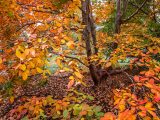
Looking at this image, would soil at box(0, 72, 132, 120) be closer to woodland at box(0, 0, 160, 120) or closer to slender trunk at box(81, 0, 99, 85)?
woodland at box(0, 0, 160, 120)

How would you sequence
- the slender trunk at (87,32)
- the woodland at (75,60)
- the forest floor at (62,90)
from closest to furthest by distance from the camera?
the woodland at (75,60), the slender trunk at (87,32), the forest floor at (62,90)

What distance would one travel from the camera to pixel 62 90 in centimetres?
639

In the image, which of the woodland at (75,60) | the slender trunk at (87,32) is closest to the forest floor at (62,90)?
the woodland at (75,60)

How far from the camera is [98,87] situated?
6164mm

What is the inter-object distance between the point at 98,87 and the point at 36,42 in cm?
436

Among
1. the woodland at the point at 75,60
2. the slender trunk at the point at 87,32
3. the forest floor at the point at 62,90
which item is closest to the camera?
the woodland at the point at 75,60

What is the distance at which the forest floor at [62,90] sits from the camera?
17.9 ft

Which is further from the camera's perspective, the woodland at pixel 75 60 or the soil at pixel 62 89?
the soil at pixel 62 89

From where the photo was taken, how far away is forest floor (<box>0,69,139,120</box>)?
17.9ft

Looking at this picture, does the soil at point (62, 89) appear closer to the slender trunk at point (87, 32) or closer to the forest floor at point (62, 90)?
the forest floor at point (62, 90)

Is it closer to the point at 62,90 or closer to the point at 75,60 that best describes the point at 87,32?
the point at 75,60

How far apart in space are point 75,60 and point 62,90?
130 inches

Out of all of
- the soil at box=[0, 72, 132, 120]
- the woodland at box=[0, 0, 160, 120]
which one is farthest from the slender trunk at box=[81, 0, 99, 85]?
the soil at box=[0, 72, 132, 120]

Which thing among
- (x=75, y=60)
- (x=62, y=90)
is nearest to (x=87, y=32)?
(x=75, y=60)
